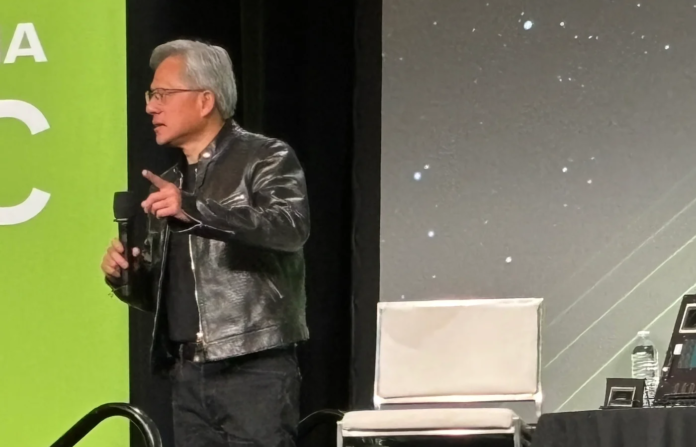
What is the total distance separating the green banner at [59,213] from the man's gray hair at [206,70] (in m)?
0.85

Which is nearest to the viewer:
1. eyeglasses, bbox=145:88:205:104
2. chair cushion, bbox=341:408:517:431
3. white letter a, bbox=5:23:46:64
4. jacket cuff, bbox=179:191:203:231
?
jacket cuff, bbox=179:191:203:231

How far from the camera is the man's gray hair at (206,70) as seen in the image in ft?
8.71

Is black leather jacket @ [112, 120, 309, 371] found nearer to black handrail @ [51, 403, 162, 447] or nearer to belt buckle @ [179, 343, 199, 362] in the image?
belt buckle @ [179, 343, 199, 362]

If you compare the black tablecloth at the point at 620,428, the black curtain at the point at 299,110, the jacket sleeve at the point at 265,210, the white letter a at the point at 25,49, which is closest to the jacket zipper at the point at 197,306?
the jacket sleeve at the point at 265,210

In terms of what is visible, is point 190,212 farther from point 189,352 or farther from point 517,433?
point 517,433

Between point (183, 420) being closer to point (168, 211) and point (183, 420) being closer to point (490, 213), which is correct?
point (168, 211)

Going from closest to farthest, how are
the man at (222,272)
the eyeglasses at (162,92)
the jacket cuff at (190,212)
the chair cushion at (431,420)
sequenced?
the jacket cuff at (190,212) < the man at (222,272) < the eyeglasses at (162,92) < the chair cushion at (431,420)

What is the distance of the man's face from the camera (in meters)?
2.62

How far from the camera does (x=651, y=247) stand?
3461 mm

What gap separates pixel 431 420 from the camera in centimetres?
291

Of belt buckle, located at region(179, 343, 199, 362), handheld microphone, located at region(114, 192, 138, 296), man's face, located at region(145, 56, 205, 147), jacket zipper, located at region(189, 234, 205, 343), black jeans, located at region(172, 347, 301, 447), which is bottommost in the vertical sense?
black jeans, located at region(172, 347, 301, 447)

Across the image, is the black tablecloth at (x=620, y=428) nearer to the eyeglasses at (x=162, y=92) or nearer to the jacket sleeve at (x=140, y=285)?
the jacket sleeve at (x=140, y=285)

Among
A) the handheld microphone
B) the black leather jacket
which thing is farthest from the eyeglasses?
the handheld microphone

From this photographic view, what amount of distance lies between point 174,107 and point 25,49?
3.85 feet
